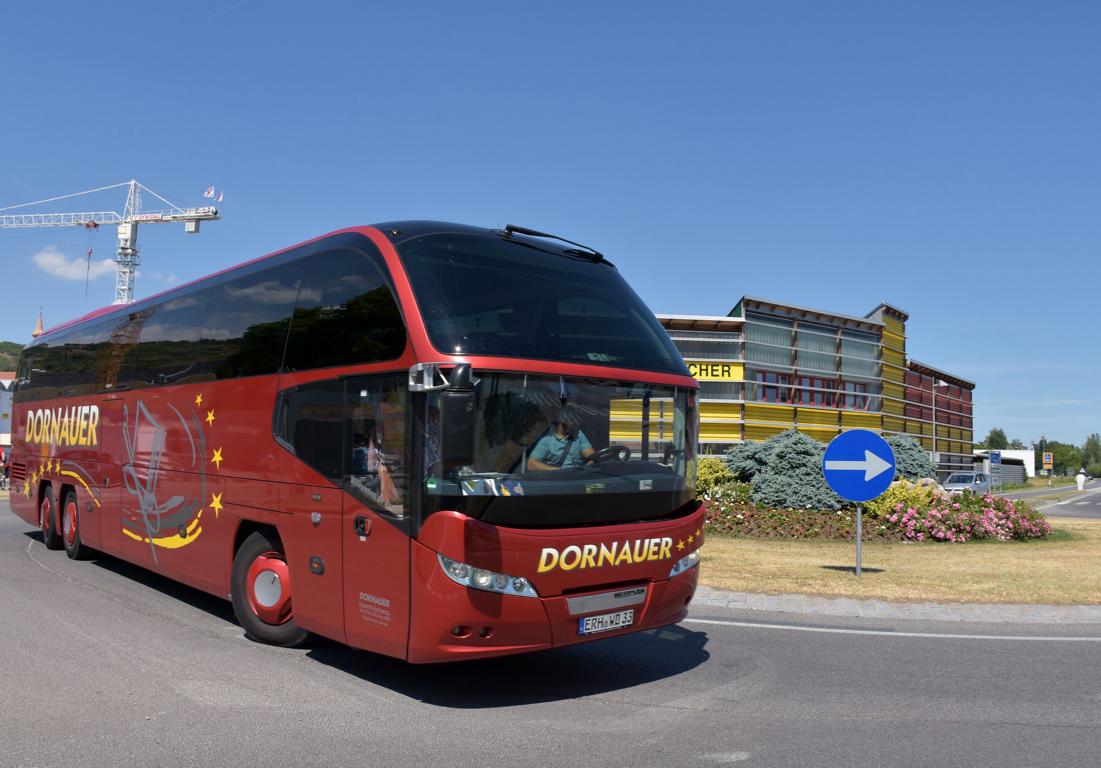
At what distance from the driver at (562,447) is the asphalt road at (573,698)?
1635mm

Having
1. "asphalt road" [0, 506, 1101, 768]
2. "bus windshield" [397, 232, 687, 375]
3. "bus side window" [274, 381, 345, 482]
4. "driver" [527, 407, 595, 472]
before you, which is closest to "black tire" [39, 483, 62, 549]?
"asphalt road" [0, 506, 1101, 768]

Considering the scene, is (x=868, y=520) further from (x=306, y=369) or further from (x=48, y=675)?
(x=48, y=675)

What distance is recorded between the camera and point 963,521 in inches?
674

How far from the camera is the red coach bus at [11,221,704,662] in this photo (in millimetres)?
5688

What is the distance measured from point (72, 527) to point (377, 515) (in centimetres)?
898

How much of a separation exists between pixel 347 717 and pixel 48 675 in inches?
102

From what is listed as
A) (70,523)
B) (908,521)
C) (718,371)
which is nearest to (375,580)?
(70,523)

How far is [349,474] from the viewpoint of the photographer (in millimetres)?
6445

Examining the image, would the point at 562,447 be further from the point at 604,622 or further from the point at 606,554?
the point at 604,622

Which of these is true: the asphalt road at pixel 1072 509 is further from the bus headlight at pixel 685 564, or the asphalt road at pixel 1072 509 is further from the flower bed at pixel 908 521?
the bus headlight at pixel 685 564

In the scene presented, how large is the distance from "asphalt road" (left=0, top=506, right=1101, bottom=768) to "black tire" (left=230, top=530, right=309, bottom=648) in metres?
0.15

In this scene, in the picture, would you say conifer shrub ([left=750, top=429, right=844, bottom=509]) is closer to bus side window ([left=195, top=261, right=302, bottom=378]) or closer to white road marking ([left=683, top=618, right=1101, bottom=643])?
white road marking ([left=683, top=618, right=1101, bottom=643])

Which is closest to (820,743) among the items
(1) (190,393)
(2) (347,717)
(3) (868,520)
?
(2) (347,717)

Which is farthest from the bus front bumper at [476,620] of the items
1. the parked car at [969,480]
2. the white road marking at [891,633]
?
the parked car at [969,480]
